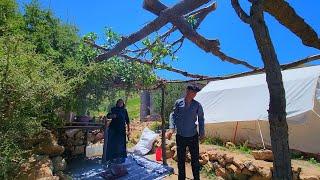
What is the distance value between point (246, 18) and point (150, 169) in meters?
5.76

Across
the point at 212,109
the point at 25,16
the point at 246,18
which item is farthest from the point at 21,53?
the point at 212,109

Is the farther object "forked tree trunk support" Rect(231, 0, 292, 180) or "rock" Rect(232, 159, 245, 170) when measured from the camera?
"rock" Rect(232, 159, 245, 170)

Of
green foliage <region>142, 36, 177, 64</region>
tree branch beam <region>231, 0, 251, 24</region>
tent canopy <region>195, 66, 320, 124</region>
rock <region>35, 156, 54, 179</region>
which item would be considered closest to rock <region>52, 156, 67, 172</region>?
rock <region>35, 156, 54, 179</region>

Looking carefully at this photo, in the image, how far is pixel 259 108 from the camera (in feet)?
34.5

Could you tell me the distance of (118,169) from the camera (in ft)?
25.0

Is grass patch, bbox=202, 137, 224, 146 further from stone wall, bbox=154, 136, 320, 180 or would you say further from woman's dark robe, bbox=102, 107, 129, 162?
woman's dark robe, bbox=102, 107, 129, 162

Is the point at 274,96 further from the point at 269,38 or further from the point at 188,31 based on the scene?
the point at 188,31

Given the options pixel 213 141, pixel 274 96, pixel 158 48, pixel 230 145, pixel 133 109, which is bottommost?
pixel 230 145

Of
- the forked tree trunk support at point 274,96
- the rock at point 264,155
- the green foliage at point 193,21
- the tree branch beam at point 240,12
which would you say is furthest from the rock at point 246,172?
the tree branch beam at point 240,12

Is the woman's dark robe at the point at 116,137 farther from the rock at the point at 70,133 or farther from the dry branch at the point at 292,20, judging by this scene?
the dry branch at the point at 292,20

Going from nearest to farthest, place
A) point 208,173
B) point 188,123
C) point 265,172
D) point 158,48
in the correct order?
point 188,123, point 158,48, point 265,172, point 208,173

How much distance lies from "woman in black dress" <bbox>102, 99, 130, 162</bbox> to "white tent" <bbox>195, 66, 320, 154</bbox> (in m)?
3.97

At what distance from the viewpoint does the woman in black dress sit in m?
8.04

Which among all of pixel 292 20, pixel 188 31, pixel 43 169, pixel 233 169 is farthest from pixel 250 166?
pixel 292 20
